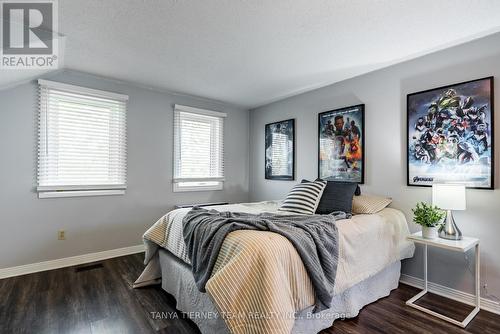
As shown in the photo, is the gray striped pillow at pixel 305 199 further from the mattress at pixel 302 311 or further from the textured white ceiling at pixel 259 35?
the textured white ceiling at pixel 259 35

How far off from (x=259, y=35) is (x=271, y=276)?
196cm

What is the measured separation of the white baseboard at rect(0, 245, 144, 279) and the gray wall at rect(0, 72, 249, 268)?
55mm

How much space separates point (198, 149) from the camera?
4.23 metres

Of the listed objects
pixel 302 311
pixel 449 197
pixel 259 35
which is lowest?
pixel 302 311

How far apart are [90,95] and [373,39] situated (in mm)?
3292

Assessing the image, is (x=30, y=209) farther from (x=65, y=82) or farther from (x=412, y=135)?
(x=412, y=135)

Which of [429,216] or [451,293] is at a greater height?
[429,216]

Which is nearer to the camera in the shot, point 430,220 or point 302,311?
point 302,311

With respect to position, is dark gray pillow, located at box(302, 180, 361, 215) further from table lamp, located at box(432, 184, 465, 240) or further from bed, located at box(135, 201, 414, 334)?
table lamp, located at box(432, 184, 465, 240)

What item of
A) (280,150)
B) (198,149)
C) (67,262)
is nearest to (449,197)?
(280,150)

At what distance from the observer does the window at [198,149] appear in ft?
13.1

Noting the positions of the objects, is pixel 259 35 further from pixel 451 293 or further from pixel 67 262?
pixel 67 262

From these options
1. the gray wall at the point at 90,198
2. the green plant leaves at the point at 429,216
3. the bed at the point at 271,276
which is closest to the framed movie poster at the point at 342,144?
the bed at the point at 271,276

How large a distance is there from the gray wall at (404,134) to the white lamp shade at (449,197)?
0.34m
